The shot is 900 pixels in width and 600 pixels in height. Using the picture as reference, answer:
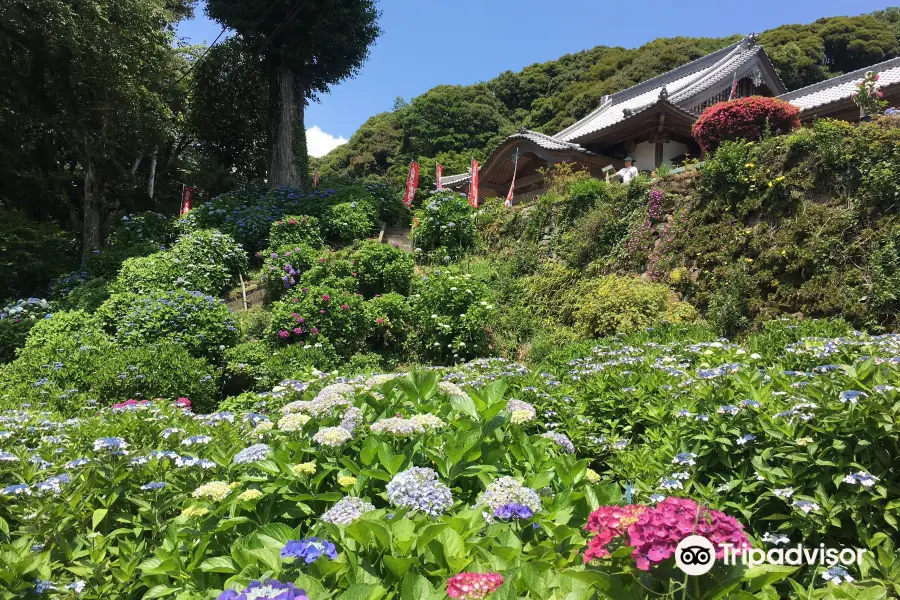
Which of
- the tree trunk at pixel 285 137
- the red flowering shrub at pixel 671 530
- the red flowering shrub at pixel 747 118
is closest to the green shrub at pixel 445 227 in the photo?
the red flowering shrub at pixel 747 118

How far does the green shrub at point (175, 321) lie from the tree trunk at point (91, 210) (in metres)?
5.63

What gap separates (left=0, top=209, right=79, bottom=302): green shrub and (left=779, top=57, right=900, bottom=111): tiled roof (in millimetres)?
18121

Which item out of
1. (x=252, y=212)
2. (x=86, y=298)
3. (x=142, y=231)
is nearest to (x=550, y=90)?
(x=252, y=212)

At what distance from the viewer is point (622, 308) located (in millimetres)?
6809

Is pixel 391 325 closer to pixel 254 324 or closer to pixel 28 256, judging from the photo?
pixel 254 324

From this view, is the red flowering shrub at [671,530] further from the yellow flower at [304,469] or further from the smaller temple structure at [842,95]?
the smaller temple structure at [842,95]

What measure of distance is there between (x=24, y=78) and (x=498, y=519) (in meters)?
14.5

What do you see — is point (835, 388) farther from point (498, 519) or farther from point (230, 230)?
point (230, 230)

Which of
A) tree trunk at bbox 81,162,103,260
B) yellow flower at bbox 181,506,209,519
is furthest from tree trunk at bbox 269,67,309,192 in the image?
yellow flower at bbox 181,506,209,519

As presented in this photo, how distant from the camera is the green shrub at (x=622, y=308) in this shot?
→ 260 inches

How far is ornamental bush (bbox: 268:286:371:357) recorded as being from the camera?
282 inches

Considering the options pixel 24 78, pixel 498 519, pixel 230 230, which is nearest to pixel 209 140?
pixel 24 78

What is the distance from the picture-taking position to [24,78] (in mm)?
11188

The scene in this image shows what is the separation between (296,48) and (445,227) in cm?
768
